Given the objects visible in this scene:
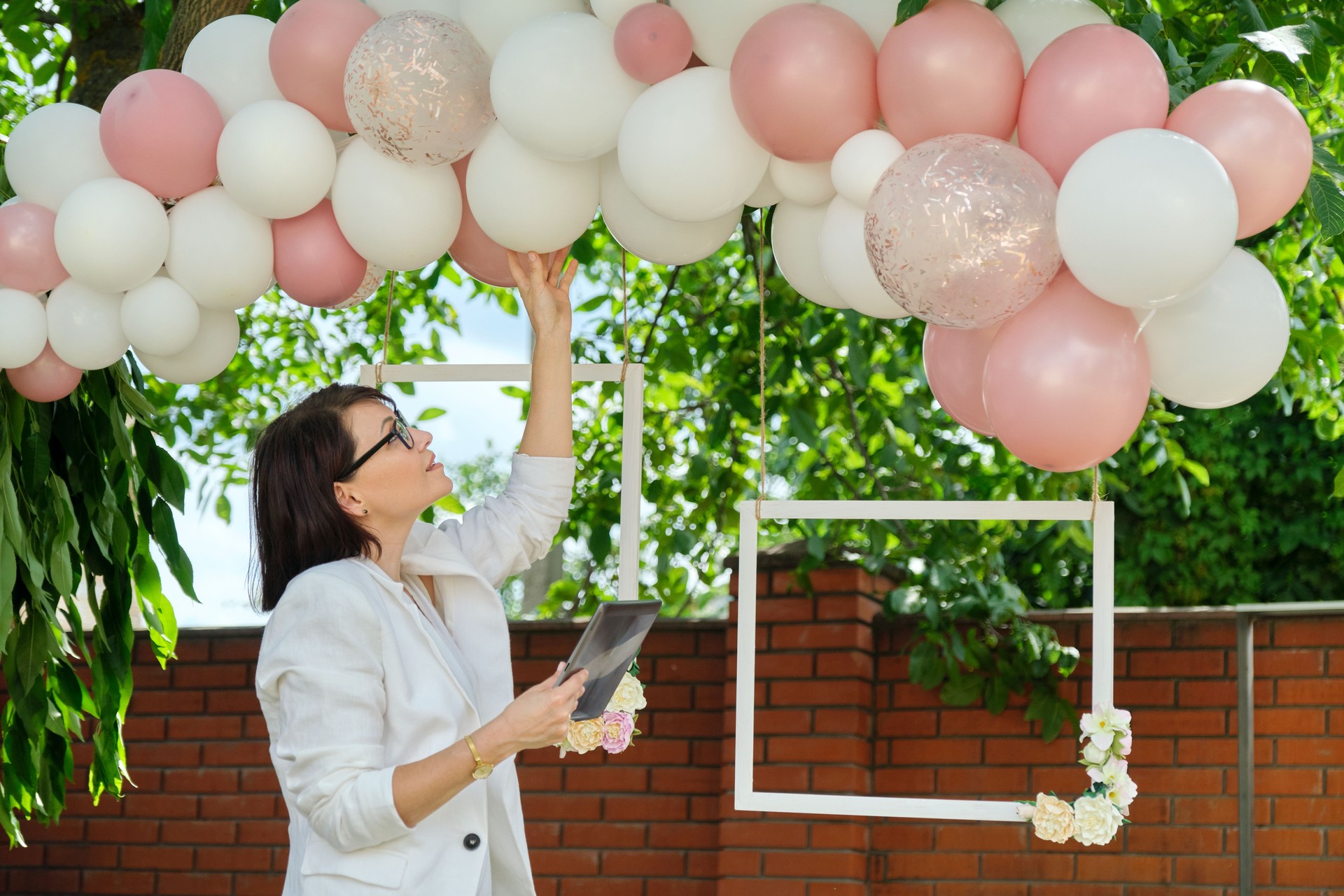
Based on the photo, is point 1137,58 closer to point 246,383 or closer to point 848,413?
point 848,413

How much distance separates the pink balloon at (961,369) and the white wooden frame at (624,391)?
2.05 ft

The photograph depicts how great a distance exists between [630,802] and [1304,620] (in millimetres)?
1869

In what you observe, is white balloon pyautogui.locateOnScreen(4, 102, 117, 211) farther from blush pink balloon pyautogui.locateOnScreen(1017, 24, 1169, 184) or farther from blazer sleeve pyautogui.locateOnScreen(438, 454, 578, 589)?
blush pink balloon pyautogui.locateOnScreen(1017, 24, 1169, 184)

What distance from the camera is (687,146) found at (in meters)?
1.84

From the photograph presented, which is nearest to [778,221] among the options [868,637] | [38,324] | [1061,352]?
[1061,352]

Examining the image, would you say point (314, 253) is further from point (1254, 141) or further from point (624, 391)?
point (1254, 141)

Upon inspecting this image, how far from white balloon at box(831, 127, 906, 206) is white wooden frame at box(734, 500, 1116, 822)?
0.66 metres

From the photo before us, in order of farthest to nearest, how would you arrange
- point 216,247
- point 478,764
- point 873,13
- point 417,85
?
point 216,247 → point 417,85 → point 873,13 → point 478,764

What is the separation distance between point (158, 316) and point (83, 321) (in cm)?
14

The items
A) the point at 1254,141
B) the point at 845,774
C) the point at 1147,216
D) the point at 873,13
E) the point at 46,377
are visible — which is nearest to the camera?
the point at 1147,216

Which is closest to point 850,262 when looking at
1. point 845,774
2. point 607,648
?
point 607,648

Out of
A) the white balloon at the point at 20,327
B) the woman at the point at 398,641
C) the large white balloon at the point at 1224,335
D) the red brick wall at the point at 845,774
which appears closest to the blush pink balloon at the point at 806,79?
the large white balloon at the point at 1224,335

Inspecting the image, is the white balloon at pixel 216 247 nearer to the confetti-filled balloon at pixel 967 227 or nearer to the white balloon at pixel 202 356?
the white balloon at pixel 202 356

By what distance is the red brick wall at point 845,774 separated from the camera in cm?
346
